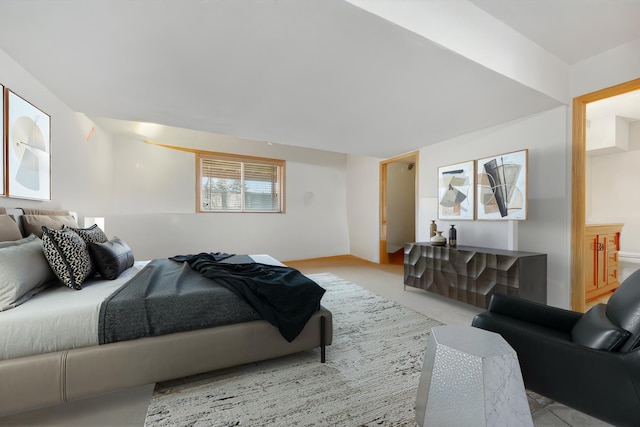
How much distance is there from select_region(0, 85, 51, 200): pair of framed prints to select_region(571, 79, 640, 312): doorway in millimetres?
5142

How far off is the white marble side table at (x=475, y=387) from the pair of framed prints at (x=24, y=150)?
3095 millimetres

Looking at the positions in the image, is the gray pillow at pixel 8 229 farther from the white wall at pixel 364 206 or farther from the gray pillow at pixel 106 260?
the white wall at pixel 364 206

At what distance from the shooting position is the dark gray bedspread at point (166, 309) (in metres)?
1.48

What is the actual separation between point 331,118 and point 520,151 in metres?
2.22

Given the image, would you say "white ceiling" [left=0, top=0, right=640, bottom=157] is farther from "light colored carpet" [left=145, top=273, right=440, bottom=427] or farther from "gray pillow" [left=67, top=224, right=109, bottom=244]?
"light colored carpet" [left=145, top=273, right=440, bottom=427]

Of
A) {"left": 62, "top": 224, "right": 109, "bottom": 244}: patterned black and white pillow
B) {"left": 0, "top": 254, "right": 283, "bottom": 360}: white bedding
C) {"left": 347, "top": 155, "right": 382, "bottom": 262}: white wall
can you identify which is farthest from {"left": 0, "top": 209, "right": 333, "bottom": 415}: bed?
{"left": 347, "top": 155, "right": 382, "bottom": 262}: white wall

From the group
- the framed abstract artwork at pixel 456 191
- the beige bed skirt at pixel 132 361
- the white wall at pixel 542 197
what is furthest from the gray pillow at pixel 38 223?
the white wall at pixel 542 197

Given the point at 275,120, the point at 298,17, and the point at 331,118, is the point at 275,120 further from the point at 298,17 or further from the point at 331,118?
the point at 298,17

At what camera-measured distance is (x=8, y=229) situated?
179cm

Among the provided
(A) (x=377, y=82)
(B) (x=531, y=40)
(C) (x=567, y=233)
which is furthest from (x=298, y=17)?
(C) (x=567, y=233)

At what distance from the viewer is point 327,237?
6566 mm

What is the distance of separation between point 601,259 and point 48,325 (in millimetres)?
5377

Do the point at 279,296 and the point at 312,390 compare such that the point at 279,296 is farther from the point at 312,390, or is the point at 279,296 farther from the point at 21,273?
the point at 21,273

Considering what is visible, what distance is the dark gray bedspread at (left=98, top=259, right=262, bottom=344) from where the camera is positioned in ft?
4.86
